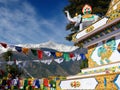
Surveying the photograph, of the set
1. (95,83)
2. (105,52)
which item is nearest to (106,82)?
(95,83)

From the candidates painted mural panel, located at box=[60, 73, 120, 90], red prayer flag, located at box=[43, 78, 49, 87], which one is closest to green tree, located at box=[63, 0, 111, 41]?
red prayer flag, located at box=[43, 78, 49, 87]

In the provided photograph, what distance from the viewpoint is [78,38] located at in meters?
15.4

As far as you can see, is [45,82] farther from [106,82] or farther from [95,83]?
[106,82]

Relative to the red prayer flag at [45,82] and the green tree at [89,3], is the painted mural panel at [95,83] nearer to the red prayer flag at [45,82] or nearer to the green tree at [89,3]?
the red prayer flag at [45,82]

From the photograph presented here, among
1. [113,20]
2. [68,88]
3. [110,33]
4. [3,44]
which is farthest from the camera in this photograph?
[3,44]

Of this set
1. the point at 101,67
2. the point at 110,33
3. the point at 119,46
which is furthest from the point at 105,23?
the point at 101,67

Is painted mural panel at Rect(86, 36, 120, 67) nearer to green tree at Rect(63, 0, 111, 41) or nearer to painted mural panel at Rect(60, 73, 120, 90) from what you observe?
painted mural panel at Rect(60, 73, 120, 90)

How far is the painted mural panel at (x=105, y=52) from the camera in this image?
41.0 feet

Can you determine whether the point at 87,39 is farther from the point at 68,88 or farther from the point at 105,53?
the point at 68,88

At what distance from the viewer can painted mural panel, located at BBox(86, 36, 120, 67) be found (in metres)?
12.5

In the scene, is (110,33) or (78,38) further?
(78,38)

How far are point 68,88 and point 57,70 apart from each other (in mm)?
161446

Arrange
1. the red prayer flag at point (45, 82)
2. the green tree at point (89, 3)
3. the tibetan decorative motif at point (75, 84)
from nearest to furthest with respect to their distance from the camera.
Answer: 1. the tibetan decorative motif at point (75, 84)
2. the red prayer flag at point (45, 82)
3. the green tree at point (89, 3)

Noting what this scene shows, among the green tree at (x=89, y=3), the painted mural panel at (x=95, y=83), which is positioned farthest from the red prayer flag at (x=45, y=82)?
the painted mural panel at (x=95, y=83)
